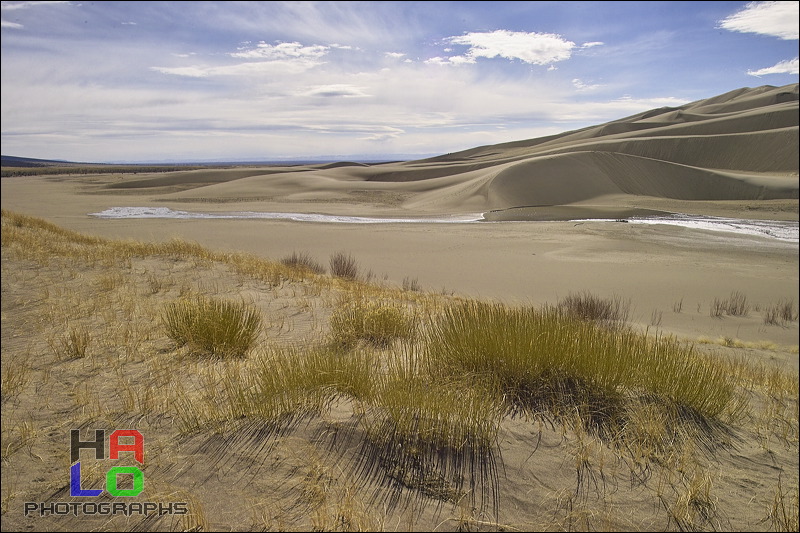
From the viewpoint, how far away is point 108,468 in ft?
9.43

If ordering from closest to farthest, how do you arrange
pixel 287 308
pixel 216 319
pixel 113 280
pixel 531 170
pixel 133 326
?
pixel 216 319, pixel 133 326, pixel 287 308, pixel 113 280, pixel 531 170

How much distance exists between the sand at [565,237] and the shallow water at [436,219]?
1.70 ft

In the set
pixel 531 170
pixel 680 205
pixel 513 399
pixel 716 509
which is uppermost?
pixel 531 170

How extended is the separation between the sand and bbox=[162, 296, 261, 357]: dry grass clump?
3024mm

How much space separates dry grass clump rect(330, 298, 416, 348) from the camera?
18.8ft

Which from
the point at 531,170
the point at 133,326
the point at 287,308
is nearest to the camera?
the point at 133,326

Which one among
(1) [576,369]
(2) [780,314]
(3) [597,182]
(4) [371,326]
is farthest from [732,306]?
(3) [597,182]

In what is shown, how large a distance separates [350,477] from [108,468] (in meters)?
1.49

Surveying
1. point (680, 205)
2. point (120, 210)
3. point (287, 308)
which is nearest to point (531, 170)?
point (680, 205)

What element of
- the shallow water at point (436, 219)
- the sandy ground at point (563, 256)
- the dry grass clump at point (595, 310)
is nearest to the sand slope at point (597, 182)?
the shallow water at point (436, 219)

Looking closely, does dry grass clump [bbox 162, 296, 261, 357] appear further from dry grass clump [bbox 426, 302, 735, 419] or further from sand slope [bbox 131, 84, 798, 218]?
sand slope [bbox 131, 84, 798, 218]

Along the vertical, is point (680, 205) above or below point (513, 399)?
above

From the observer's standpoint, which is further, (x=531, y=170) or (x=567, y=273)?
(x=531, y=170)

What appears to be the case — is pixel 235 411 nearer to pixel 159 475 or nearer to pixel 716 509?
pixel 159 475
